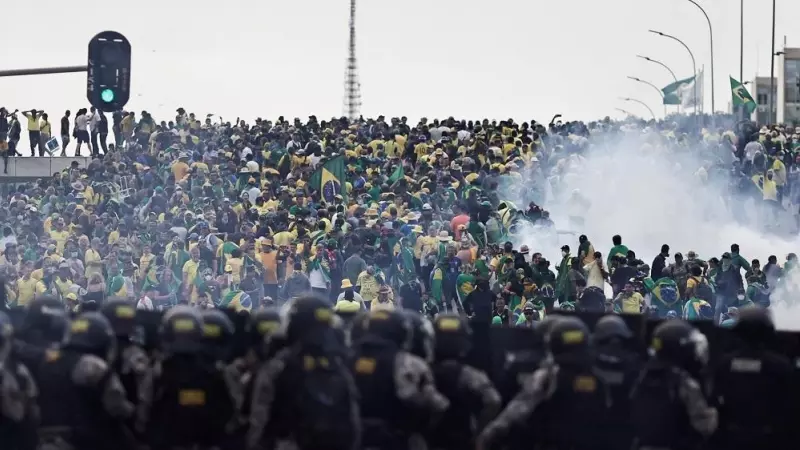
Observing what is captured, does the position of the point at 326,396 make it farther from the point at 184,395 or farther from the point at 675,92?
the point at 675,92

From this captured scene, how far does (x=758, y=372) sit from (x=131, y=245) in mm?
17678

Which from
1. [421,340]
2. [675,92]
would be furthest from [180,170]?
[675,92]

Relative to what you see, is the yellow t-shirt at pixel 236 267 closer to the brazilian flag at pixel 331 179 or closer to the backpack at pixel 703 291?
the backpack at pixel 703 291

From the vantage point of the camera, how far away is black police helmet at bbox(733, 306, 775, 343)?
34.3 ft

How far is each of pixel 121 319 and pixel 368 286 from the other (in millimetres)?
10524

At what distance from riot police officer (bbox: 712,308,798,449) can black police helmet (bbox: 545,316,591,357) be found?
84cm

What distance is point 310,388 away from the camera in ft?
34.2

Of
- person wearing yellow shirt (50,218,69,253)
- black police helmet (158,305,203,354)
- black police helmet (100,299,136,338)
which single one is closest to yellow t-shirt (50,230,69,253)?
person wearing yellow shirt (50,218,69,253)

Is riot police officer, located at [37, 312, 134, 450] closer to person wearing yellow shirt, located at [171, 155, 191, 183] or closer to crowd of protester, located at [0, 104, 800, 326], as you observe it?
crowd of protester, located at [0, 104, 800, 326]

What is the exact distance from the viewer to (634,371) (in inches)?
417

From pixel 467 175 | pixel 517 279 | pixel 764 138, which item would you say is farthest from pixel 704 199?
pixel 517 279

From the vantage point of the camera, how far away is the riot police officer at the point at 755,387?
10.5 m

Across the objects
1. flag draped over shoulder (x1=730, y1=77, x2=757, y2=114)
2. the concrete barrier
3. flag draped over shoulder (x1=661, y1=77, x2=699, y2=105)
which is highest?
flag draped over shoulder (x1=661, y1=77, x2=699, y2=105)

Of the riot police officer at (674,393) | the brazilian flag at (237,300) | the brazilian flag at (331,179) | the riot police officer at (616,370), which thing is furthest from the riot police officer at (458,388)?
the brazilian flag at (331,179)
